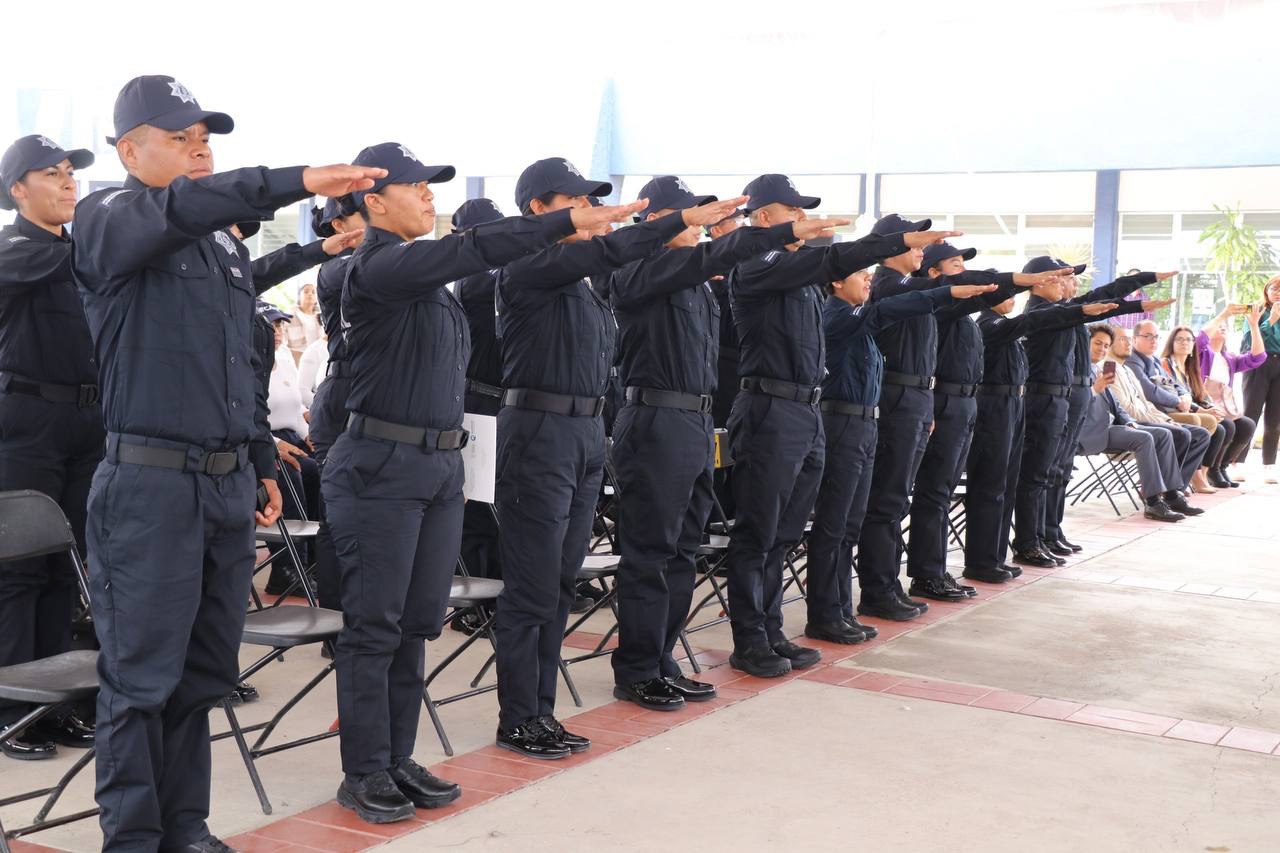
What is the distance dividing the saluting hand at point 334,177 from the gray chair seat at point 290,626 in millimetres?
1495

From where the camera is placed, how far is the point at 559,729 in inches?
183

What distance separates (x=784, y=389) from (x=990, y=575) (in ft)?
10.6

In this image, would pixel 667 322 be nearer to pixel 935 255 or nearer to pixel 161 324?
pixel 161 324

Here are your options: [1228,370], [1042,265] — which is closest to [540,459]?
[1042,265]

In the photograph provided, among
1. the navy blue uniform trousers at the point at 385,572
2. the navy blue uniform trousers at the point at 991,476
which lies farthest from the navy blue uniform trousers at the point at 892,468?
the navy blue uniform trousers at the point at 385,572

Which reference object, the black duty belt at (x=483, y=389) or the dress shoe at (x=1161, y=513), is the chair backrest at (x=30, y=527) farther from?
the dress shoe at (x=1161, y=513)

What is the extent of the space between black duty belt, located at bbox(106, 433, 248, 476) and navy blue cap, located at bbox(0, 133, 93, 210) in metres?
1.74

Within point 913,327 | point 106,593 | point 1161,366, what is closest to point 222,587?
point 106,593

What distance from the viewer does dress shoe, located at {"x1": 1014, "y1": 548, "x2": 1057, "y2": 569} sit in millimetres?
9008

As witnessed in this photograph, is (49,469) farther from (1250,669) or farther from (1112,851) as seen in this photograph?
(1250,669)

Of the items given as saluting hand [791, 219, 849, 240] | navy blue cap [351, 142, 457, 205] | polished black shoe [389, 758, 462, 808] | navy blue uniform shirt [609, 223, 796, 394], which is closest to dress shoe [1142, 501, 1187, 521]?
navy blue uniform shirt [609, 223, 796, 394]

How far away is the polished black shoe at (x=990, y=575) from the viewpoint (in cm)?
835

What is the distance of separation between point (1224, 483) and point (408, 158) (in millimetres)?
12147

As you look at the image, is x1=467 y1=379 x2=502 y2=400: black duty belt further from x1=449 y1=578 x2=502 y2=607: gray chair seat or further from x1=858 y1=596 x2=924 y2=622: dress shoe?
x1=858 y1=596 x2=924 y2=622: dress shoe
